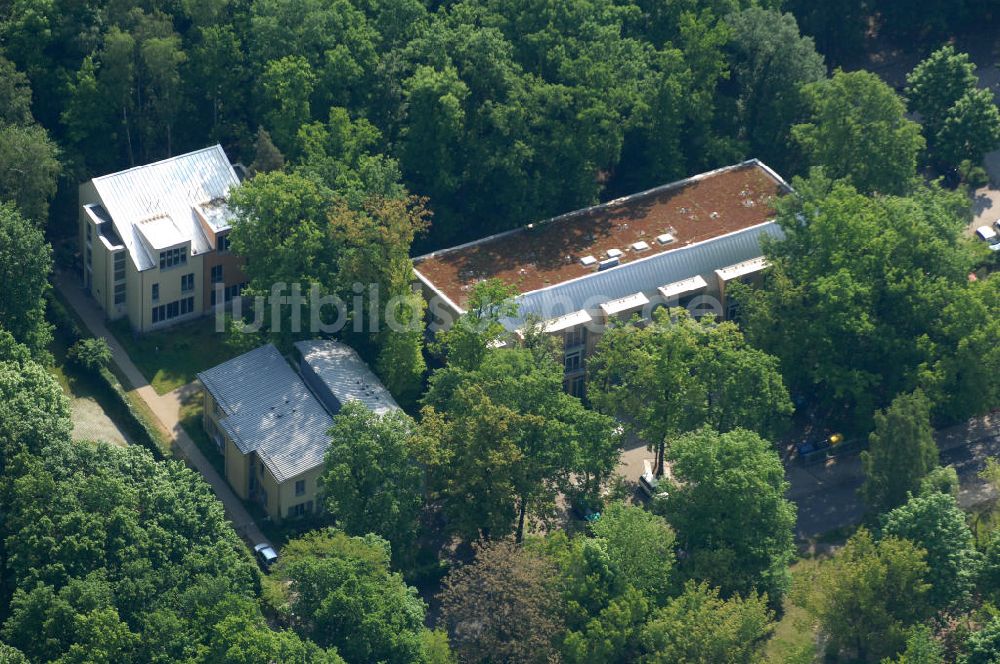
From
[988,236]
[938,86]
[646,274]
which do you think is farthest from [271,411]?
[938,86]

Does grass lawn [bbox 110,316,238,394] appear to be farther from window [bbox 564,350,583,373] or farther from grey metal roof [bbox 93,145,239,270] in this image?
window [bbox 564,350,583,373]

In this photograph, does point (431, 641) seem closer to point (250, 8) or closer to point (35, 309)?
point (35, 309)

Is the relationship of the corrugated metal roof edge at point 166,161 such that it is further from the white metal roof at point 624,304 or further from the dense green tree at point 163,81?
the white metal roof at point 624,304

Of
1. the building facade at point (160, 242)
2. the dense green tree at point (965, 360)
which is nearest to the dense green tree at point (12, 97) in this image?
the building facade at point (160, 242)

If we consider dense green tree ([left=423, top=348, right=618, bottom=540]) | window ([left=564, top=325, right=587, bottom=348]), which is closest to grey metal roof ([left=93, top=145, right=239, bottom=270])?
dense green tree ([left=423, top=348, right=618, bottom=540])

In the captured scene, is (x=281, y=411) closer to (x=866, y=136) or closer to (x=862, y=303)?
(x=862, y=303)

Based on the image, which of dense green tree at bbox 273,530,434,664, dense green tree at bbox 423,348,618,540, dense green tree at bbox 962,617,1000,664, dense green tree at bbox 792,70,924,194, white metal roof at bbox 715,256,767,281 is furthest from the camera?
dense green tree at bbox 792,70,924,194

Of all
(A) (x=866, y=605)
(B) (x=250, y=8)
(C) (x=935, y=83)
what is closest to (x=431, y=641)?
(A) (x=866, y=605)
